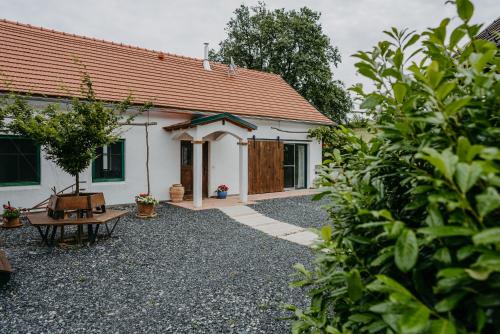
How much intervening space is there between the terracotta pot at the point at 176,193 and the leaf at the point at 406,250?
11.3m

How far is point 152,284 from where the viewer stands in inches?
190

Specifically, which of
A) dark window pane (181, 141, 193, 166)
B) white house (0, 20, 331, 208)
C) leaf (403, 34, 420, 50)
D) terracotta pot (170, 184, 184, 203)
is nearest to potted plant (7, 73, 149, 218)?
white house (0, 20, 331, 208)

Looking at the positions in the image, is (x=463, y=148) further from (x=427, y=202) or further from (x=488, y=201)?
(x=427, y=202)

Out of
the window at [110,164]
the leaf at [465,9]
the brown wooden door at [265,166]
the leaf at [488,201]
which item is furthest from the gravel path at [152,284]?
the brown wooden door at [265,166]

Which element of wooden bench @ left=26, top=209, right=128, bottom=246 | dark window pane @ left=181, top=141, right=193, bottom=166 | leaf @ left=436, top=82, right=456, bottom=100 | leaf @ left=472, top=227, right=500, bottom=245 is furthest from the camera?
dark window pane @ left=181, top=141, right=193, bottom=166

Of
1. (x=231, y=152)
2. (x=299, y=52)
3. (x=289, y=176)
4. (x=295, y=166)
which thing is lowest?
(x=289, y=176)

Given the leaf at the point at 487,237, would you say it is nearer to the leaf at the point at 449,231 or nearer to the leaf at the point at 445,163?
the leaf at the point at 449,231

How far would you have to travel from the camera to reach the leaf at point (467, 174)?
0.87m

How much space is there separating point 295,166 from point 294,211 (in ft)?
18.4

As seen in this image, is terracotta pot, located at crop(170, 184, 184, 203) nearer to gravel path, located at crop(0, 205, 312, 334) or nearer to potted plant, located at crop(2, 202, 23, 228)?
gravel path, located at crop(0, 205, 312, 334)

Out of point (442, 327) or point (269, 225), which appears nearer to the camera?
point (442, 327)

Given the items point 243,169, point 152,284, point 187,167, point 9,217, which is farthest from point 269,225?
point 9,217

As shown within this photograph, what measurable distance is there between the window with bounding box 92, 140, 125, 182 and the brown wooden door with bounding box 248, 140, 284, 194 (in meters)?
5.14

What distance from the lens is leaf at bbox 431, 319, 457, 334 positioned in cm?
87
